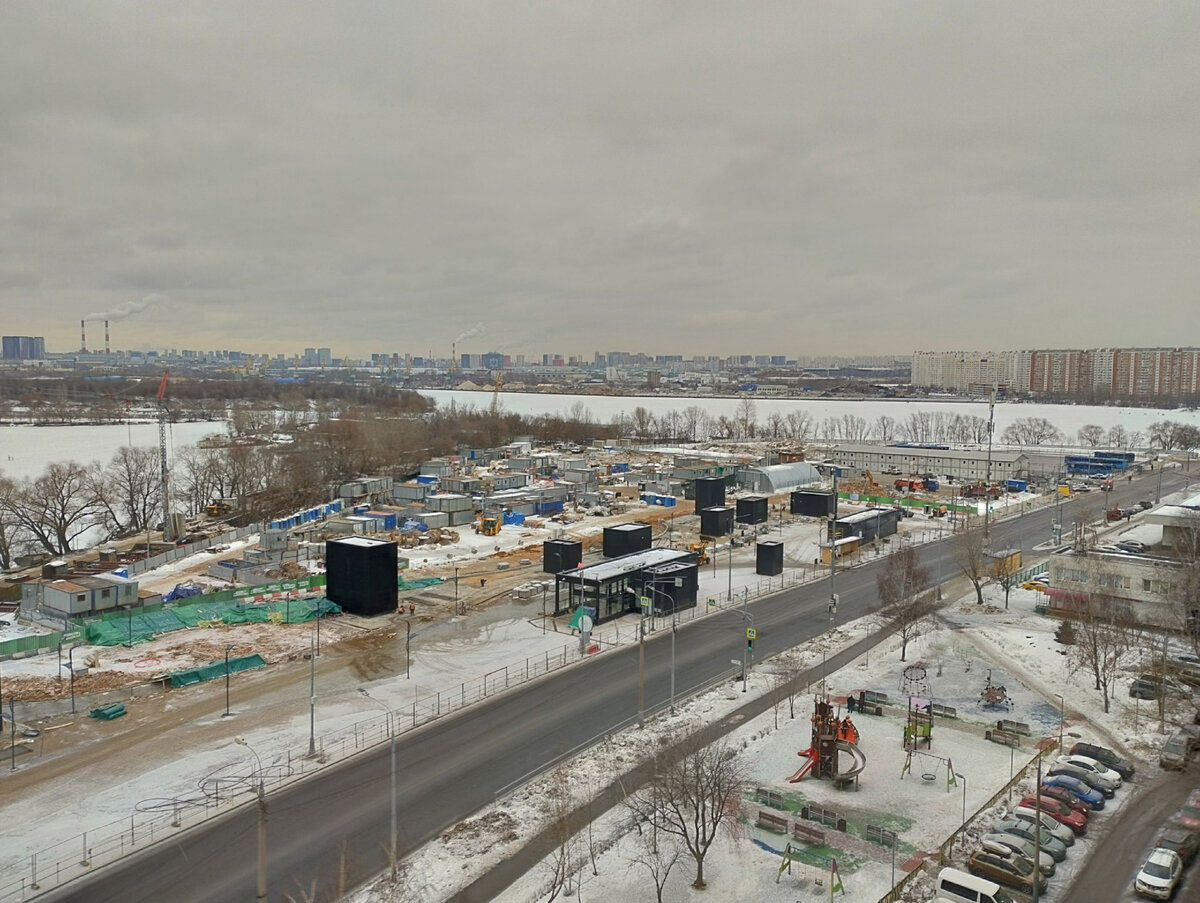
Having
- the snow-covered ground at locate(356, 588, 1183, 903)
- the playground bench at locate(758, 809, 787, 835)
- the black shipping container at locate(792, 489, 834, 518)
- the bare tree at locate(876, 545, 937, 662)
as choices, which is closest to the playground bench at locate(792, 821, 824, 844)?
the playground bench at locate(758, 809, 787, 835)

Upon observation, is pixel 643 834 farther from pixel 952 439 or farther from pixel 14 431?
pixel 14 431

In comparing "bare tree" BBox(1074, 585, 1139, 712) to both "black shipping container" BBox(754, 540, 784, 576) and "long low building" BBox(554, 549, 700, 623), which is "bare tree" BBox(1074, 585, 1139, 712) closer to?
"black shipping container" BBox(754, 540, 784, 576)

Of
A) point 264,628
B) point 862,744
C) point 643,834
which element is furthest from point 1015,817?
point 264,628

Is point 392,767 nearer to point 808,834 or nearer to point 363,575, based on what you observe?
point 808,834

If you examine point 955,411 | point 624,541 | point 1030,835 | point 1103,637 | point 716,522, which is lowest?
point 1030,835

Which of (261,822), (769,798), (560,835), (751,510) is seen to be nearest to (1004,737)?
(769,798)

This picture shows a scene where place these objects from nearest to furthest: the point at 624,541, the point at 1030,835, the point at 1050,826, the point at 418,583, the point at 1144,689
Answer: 1. the point at 1030,835
2. the point at 1050,826
3. the point at 1144,689
4. the point at 418,583
5. the point at 624,541

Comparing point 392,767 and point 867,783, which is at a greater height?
point 392,767
